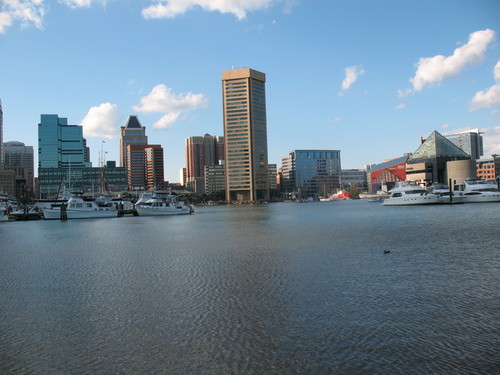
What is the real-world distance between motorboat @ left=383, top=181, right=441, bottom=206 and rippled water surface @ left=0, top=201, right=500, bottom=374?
82392mm

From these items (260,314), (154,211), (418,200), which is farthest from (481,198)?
(260,314)

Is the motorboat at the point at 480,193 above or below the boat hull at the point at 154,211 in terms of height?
above

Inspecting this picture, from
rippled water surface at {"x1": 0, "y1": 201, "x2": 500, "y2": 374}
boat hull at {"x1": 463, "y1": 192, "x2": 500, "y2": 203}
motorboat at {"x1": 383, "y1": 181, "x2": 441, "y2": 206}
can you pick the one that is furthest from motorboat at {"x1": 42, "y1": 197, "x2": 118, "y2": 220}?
boat hull at {"x1": 463, "y1": 192, "x2": 500, "y2": 203}

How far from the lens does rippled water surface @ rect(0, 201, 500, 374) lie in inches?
427

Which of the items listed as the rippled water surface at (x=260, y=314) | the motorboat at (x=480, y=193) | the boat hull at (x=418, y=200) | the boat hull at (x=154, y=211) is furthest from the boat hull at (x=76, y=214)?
the motorboat at (x=480, y=193)

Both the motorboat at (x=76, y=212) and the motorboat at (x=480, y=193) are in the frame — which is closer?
the motorboat at (x=76, y=212)

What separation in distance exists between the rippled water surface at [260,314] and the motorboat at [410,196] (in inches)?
3244

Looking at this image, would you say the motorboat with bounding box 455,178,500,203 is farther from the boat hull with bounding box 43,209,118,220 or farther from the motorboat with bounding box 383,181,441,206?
the boat hull with bounding box 43,209,118,220

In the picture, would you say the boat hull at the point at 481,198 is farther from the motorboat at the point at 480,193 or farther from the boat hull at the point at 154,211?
the boat hull at the point at 154,211

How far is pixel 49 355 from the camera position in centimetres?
1166

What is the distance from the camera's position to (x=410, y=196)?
4210 inches

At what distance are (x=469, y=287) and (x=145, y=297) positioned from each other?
1408 cm

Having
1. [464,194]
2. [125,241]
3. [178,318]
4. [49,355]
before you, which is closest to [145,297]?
[178,318]

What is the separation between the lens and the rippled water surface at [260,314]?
427 inches
